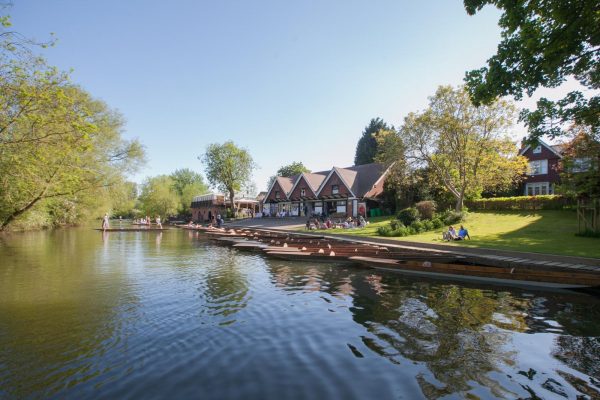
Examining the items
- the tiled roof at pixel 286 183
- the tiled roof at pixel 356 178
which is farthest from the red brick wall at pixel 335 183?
the tiled roof at pixel 286 183

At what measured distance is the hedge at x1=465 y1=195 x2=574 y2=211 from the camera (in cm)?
3094

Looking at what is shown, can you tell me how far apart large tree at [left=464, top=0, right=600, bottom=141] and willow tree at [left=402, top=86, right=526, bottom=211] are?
571 inches

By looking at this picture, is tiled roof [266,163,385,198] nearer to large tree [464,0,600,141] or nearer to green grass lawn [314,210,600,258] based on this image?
green grass lawn [314,210,600,258]

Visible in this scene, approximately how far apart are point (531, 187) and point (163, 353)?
4884 cm

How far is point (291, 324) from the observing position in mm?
8258

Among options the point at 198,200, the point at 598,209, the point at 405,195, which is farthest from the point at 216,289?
the point at 198,200

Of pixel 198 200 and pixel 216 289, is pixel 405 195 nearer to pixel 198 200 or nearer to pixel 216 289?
pixel 216 289

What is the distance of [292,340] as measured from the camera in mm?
7215

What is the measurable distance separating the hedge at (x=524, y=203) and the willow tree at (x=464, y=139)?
463 centimetres

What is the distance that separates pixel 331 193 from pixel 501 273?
3453cm

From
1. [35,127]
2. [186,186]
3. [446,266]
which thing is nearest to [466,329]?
[446,266]

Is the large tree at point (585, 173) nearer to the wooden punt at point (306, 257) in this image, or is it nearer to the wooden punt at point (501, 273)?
the wooden punt at point (501, 273)

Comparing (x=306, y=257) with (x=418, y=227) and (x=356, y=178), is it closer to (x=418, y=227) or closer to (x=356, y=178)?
(x=418, y=227)

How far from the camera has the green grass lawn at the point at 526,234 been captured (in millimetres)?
16531
